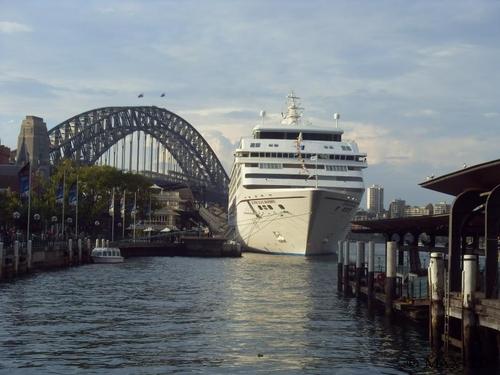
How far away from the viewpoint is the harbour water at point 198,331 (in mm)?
27953

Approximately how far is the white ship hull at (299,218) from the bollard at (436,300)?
65679mm

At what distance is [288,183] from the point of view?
103 meters

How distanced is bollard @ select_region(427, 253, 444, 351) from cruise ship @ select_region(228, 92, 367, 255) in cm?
6575

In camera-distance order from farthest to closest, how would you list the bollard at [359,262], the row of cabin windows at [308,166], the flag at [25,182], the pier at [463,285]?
the row of cabin windows at [308,166] < the flag at [25,182] < the bollard at [359,262] < the pier at [463,285]

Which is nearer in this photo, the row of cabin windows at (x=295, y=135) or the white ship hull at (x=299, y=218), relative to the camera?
the white ship hull at (x=299, y=218)

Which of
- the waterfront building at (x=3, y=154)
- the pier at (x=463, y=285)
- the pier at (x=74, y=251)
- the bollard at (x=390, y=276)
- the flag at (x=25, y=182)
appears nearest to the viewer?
the pier at (x=463, y=285)

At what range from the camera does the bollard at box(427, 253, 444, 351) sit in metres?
29.4

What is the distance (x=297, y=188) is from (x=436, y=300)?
72.2 m

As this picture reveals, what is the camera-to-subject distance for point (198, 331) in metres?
35.5

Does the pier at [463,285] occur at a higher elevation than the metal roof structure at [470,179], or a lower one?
lower

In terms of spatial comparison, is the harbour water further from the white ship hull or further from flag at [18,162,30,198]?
the white ship hull

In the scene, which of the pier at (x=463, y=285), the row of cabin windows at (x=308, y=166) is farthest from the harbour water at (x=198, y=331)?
the row of cabin windows at (x=308, y=166)

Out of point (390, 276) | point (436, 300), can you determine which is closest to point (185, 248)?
point (390, 276)

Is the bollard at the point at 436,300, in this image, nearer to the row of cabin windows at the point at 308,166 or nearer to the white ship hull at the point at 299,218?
the white ship hull at the point at 299,218
